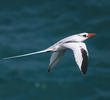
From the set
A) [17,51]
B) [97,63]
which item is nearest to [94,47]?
[97,63]

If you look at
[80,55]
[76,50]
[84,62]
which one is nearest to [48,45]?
[76,50]

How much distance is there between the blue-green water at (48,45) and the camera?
18.4 m

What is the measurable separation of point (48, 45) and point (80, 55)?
9.77 m

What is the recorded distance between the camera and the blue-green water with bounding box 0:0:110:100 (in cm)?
1838

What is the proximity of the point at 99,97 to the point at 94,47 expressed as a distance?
9.33 ft

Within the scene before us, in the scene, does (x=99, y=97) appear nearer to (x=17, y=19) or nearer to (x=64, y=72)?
(x=64, y=72)

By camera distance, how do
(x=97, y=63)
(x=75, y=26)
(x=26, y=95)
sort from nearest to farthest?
1. (x=26, y=95)
2. (x=97, y=63)
3. (x=75, y=26)

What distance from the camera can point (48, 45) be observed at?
19.4m

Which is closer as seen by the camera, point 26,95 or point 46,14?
point 26,95

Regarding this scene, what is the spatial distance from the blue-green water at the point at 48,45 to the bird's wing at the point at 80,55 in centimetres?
810

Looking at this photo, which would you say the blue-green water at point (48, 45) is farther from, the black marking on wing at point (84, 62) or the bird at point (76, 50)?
the black marking on wing at point (84, 62)

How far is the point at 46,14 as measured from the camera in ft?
73.6

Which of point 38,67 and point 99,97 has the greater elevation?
point 38,67

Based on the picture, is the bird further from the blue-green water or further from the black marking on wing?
the blue-green water
